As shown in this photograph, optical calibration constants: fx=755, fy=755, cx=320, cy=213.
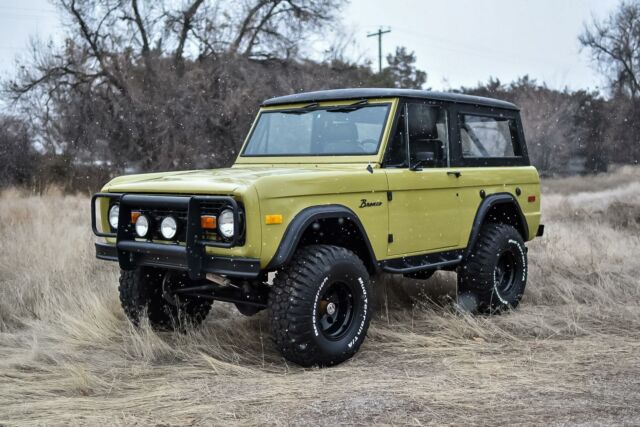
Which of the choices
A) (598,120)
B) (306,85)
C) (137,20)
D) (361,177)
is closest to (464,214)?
(361,177)

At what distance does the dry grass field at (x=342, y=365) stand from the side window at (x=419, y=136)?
1.32 m

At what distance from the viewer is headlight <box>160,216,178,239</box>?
16.2 feet

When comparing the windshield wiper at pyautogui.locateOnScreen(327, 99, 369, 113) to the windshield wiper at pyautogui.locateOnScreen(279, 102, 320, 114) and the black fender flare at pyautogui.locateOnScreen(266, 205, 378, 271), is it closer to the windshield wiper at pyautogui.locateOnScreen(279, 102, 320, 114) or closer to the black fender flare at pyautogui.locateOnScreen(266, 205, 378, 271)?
the windshield wiper at pyautogui.locateOnScreen(279, 102, 320, 114)

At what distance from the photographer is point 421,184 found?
5.93m

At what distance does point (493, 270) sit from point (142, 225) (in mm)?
3169

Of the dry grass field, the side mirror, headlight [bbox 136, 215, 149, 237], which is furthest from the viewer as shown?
the side mirror

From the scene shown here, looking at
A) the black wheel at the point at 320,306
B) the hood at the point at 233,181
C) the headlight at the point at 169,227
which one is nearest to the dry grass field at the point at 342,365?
the black wheel at the point at 320,306

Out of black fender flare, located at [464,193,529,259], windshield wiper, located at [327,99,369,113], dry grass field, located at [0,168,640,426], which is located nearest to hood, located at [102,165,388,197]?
windshield wiper, located at [327,99,369,113]

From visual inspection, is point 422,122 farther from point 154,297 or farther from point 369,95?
point 154,297

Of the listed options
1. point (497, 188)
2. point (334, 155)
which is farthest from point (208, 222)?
point (497, 188)

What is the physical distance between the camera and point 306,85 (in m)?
24.1

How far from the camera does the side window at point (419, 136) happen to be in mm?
5883

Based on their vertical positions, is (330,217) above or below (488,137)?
below

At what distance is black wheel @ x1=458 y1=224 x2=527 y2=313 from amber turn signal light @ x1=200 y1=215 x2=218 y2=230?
2.72m
